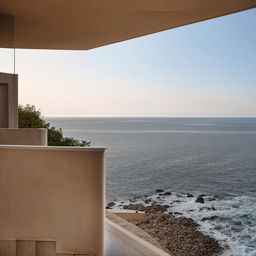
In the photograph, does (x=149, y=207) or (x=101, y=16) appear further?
(x=149, y=207)

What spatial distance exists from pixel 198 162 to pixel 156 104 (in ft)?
51.7

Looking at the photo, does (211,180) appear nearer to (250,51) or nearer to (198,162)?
(198,162)

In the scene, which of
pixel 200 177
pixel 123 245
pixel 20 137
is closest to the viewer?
pixel 123 245

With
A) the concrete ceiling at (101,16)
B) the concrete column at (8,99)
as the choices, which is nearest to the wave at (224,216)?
the concrete ceiling at (101,16)

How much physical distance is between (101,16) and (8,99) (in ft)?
10.1

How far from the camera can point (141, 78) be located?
67.5 metres

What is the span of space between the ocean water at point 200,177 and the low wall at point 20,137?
2012 centimetres

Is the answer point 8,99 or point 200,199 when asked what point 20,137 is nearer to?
point 8,99

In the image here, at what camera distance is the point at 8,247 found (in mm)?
5270

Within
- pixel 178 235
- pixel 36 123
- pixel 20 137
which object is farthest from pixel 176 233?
pixel 20 137

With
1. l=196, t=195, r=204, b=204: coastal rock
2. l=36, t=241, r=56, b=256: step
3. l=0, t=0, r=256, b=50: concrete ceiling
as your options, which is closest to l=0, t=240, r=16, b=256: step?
l=36, t=241, r=56, b=256: step

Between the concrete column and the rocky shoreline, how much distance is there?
16.1 metres

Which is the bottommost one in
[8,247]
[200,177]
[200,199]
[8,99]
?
[200,199]

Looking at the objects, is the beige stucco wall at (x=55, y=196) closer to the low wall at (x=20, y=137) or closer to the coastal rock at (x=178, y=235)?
the low wall at (x=20, y=137)
